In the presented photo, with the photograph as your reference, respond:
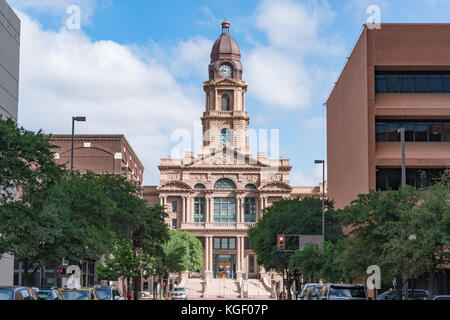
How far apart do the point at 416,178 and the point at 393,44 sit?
10.6 meters

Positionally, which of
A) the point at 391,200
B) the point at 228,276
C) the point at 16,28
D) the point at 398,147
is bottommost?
the point at 228,276

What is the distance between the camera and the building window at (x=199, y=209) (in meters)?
138

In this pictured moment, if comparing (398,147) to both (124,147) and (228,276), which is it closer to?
(124,147)

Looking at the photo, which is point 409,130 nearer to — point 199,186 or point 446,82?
point 446,82

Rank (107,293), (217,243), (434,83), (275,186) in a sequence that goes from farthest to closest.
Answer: (275,186) < (217,243) < (434,83) < (107,293)

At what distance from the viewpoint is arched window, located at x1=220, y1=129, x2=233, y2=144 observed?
146500 mm

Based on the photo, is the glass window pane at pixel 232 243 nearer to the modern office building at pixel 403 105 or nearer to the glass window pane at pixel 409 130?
the modern office building at pixel 403 105

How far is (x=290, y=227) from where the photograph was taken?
67062 millimetres

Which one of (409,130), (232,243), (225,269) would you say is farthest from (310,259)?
(232,243)

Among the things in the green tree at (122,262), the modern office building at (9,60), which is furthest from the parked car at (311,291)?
the green tree at (122,262)

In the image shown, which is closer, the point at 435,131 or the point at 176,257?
the point at 435,131

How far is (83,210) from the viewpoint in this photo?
133 ft

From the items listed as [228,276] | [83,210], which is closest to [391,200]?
[83,210]

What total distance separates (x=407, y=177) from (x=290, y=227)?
1460 cm
